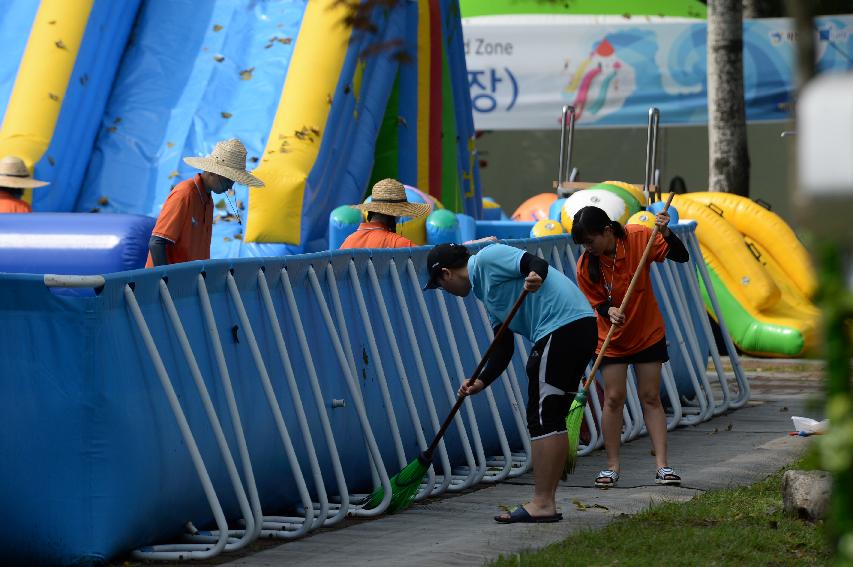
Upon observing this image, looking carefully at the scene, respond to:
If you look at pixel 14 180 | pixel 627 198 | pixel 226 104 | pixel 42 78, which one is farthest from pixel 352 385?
pixel 42 78

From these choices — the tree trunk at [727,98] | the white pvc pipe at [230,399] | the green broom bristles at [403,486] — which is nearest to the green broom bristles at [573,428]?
the green broom bristles at [403,486]

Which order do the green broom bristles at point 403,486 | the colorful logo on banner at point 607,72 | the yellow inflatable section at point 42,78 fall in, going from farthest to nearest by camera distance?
the colorful logo on banner at point 607,72, the yellow inflatable section at point 42,78, the green broom bristles at point 403,486

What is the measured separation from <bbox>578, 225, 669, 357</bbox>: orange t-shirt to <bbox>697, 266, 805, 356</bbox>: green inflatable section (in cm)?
669

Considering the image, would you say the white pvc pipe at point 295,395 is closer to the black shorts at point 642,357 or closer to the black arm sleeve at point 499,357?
the black arm sleeve at point 499,357

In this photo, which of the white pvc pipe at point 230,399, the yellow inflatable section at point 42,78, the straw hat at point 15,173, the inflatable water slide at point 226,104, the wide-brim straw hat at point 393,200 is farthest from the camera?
the yellow inflatable section at point 42,78

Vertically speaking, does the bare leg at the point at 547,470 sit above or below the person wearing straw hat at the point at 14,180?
below

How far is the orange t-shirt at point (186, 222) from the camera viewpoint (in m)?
8.34

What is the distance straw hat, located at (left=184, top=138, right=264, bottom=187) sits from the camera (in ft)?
29.3

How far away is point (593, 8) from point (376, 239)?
53.5 feet

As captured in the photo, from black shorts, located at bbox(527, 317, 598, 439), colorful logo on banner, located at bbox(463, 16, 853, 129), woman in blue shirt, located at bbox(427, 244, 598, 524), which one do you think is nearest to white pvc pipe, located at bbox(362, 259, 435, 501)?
woman in blue shirt, located at bbox(427, 244, 598, 524)

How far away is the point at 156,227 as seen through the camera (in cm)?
833

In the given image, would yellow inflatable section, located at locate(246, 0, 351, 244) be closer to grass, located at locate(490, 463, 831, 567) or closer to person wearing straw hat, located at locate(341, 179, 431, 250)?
person wearing straw hat, located at locate(341, 179, 431, 250)

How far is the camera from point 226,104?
13844mm

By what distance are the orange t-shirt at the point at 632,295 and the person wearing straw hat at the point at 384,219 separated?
1195mm
